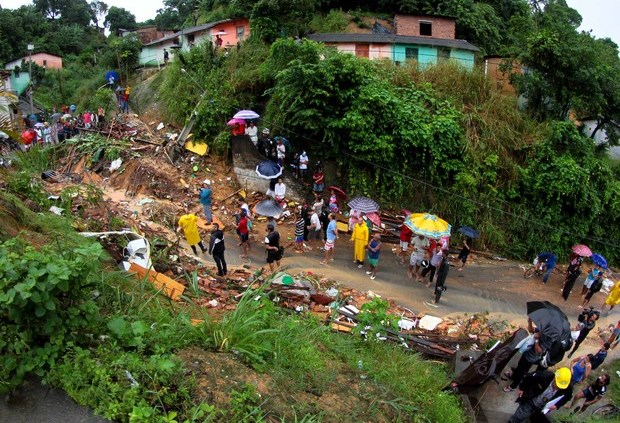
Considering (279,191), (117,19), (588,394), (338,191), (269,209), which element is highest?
(117,19)

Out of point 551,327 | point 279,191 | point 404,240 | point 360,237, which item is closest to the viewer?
point 551,327

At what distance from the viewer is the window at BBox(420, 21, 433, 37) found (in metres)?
22.6

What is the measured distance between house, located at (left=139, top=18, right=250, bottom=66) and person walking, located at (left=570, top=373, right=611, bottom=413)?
16.8 metres

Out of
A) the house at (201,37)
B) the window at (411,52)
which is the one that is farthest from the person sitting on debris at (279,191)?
the window at (411,52)

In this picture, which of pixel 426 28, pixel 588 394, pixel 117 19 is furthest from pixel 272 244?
pixel 117 19

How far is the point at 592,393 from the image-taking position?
7.86 m

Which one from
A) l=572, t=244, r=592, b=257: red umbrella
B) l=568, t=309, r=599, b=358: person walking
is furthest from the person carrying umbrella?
l=568, t=309, r=599, b=358: person walking

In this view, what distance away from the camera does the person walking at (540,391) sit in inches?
278

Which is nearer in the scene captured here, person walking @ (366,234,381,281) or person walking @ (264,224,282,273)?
person walking @ (264,224,282,273)

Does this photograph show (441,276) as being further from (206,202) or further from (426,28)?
(426,28)

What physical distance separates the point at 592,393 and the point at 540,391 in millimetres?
1480

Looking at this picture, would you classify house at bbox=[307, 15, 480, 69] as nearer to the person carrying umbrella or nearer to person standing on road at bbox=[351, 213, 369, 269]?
the person carrying umbrella

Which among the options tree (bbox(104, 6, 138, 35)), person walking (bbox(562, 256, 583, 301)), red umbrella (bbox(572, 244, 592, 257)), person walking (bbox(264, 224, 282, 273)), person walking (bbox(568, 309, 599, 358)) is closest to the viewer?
person walking (bbox(568, 309, 599, 358))

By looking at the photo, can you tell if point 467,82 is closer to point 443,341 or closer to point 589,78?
point 589,78
